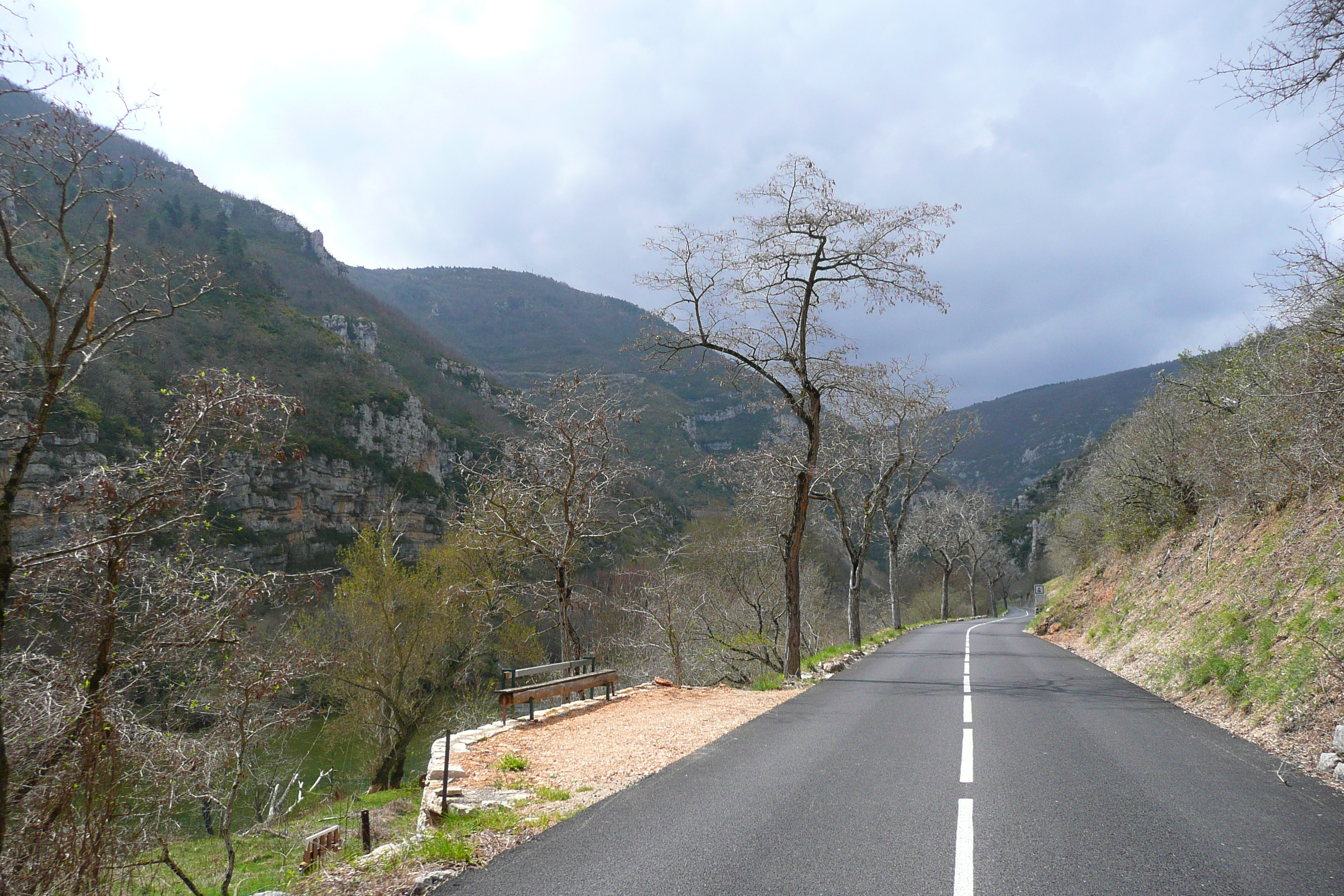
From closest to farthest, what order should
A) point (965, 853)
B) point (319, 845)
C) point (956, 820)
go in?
point (965, 853) → point (956, 820) → point (319, 845)

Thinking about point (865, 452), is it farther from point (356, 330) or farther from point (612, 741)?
point (356, 330)

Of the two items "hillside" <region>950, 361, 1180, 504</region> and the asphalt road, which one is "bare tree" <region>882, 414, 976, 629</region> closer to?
the asphalt road

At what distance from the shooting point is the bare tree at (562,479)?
16625 millimetres

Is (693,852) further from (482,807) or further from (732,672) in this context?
(732,672)

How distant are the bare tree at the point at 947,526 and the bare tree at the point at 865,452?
16.9 metres

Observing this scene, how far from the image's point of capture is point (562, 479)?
57.7 ft

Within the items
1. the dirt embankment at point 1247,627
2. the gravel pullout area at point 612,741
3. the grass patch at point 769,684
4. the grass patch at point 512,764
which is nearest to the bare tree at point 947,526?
the dirt embankment at point 1247,627

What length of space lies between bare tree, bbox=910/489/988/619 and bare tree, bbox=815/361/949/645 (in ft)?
55.4

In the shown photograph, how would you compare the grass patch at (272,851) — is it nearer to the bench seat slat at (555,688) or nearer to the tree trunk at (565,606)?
the bench seat slat at (555,688)

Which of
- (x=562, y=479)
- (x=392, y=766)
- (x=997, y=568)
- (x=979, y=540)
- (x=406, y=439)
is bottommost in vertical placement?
(x=392, y=766)

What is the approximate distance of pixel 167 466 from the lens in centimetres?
569

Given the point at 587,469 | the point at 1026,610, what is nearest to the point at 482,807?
the point at 587,469

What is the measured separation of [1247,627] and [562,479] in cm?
1367

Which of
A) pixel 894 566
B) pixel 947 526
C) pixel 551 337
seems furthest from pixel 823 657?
pixel 551 337
